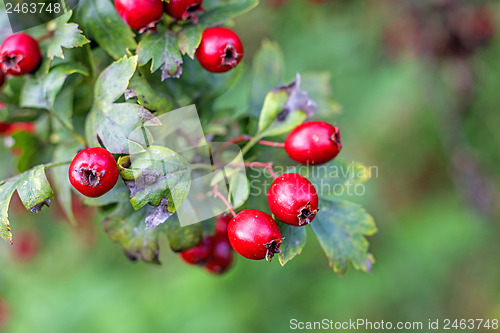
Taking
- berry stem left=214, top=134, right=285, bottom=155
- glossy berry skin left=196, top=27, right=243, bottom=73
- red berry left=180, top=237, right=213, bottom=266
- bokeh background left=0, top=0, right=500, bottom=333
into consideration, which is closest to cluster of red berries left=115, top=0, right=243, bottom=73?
glossy berry skin left=196, top=27, right=243, bottom=73

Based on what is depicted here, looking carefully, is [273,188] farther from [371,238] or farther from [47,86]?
[371,238]

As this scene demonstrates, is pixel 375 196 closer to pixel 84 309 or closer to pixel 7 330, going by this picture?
pixel 84 309

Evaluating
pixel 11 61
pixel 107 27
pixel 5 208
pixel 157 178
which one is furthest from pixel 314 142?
pixel 11 61

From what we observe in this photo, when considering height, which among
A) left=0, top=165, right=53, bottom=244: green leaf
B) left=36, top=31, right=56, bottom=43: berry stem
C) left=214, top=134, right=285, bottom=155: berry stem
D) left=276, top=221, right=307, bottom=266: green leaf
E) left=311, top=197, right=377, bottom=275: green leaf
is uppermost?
left=36, top=31, right=56, bottom=43: berry stem

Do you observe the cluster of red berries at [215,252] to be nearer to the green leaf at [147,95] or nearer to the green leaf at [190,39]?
the green leaf at [147,95]

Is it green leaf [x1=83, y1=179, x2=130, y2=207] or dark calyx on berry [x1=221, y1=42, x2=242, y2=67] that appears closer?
dark calyx on berry [x1=221, y1=42, x2=242, y2=67]

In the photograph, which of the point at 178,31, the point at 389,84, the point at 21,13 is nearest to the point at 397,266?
the point at 389,84

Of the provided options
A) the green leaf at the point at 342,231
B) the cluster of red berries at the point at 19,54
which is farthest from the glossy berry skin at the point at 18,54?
the green leaf at the point at 342,231

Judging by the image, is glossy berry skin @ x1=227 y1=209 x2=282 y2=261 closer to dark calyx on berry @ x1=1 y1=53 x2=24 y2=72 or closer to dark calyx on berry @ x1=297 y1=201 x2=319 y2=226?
dark calyx on berry @ x1=297 y1=201 x2=319 y2=226
